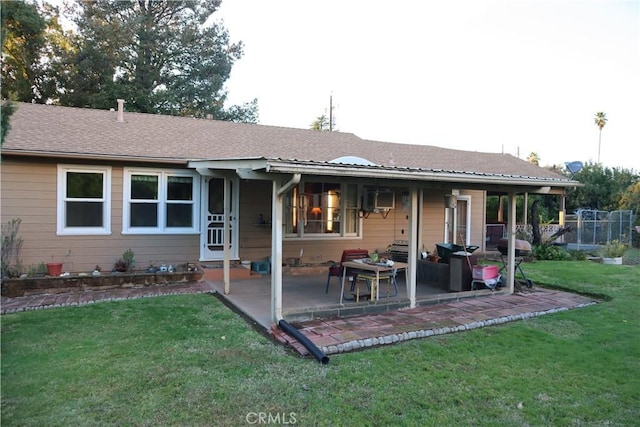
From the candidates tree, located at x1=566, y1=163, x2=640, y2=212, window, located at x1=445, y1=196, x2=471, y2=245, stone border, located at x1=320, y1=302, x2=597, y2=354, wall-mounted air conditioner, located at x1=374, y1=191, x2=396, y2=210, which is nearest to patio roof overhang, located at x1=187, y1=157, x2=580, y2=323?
stone border, located at x1=320, y1=302, x2=597, y2=354

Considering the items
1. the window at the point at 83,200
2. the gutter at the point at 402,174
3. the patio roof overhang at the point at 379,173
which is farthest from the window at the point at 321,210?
the gutter at the point at 402,174

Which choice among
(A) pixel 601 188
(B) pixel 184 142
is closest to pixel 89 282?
(B) pixel 184 142

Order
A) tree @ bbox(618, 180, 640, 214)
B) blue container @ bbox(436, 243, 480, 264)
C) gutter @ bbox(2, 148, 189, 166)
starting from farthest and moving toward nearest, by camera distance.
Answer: tree @ bbox(618, 180, 640, 214) → blue container @ bbox(436, 243, 480, 264) → gutter @ bbox(2, 148, 189, 166)

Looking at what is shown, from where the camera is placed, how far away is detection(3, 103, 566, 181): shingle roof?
836 cm

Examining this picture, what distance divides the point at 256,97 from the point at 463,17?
49.4 ft

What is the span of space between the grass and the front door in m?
3.66

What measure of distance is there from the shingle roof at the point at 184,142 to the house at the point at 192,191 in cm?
4

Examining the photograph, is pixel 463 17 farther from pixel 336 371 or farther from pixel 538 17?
pixel 336 371

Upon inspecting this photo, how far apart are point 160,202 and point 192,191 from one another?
2.37 ft

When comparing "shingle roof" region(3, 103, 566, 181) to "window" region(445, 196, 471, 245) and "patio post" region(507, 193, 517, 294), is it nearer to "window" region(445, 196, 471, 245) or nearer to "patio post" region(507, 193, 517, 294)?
"patio post" region(507, 193, 517, 294)

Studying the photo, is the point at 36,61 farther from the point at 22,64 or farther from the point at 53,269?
the point at 53,269

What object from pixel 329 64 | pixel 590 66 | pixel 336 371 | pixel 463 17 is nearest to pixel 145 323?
pixel 336 371

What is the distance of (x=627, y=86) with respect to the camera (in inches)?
425

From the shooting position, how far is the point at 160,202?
9062 millimetres
